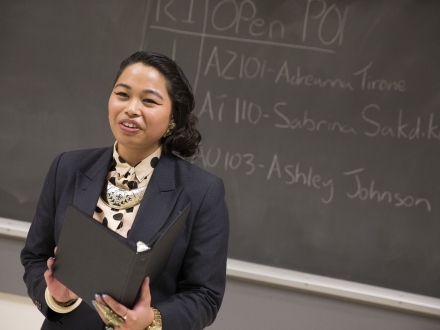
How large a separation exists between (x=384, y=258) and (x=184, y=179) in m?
1.49

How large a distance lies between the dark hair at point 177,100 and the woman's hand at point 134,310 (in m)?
0.46

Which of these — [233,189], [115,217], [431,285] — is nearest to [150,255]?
[115,217]

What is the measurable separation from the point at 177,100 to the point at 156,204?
0.27m

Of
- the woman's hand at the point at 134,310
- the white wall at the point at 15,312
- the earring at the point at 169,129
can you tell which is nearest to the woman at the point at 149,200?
the earring at the point at 169,129

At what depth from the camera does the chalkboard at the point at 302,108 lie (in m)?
2.50

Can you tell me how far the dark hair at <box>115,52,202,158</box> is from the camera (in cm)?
136

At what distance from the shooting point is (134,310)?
111 cm

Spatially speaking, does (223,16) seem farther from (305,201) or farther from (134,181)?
(134,181)

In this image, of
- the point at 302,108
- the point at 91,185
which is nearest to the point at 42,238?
the point at 91,185

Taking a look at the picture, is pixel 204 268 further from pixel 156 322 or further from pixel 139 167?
pixel 139 167

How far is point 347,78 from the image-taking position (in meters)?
2.53

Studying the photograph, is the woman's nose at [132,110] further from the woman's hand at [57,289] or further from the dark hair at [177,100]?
the woman's hand at [57,289]

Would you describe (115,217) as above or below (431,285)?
above

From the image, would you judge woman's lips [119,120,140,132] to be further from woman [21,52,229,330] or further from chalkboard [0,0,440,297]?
chalkboard [0,0,440,297]
